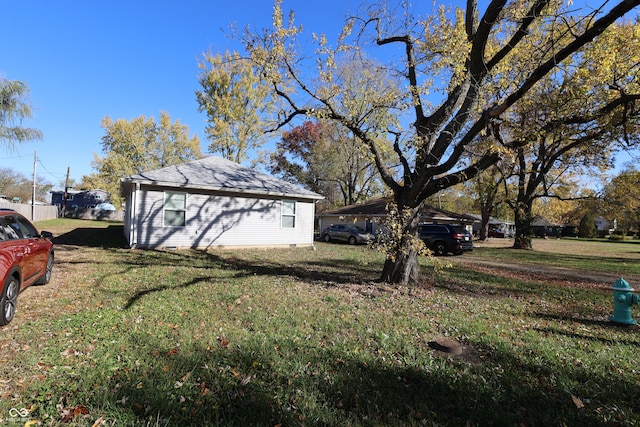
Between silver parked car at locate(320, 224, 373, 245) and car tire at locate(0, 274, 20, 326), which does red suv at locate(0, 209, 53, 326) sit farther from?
silver parked car at locate(320, 224, 373, 245)

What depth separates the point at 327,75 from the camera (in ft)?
27.0

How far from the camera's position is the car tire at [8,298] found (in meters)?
4.37

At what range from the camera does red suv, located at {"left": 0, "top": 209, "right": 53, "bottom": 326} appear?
4449 millimetres

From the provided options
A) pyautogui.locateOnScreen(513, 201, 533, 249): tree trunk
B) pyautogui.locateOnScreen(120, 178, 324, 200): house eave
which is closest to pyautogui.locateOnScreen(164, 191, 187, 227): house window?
pyautogui.locateOnScreen(120, 178, 324, 200): house eave

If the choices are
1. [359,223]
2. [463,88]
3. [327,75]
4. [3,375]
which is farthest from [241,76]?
[3,375]

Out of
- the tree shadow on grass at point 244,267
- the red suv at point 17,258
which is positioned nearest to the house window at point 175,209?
the tree shadow on grass at point 244,267

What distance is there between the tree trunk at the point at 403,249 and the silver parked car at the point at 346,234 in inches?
534

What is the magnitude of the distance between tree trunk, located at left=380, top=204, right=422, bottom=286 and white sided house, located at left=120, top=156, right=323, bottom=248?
8680 millimetres

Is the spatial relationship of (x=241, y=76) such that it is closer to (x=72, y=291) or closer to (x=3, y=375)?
(x=72, y=291)

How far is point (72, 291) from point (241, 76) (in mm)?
24553

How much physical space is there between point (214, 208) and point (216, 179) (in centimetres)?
134

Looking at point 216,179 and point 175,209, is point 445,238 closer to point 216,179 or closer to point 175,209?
point 216,179

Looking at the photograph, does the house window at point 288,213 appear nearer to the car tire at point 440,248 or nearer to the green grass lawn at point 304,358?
the car tire at point 440,248

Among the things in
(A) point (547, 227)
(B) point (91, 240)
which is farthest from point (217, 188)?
(A) point (547, 227)
